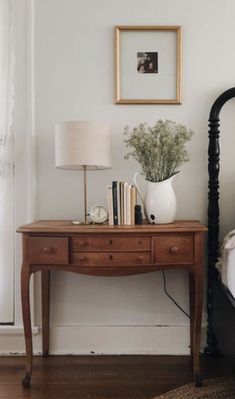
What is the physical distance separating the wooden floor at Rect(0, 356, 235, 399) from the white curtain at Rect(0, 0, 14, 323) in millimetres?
390

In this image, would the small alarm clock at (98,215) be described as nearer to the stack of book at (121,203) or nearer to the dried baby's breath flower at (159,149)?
the stack of book at (121,203)

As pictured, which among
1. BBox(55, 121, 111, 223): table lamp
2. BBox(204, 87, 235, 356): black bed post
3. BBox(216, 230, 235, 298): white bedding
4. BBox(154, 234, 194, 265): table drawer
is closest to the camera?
BBox(216, 230, 235, 298): white bedding

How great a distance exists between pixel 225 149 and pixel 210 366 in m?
1.23

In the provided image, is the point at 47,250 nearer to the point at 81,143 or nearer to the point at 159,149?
the point at 81,143

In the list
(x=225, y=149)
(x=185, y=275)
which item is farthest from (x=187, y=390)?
(x=225, y=149)

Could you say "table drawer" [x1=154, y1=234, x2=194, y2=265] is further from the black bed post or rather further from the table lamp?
the table lamp

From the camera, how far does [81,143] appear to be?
1.93m

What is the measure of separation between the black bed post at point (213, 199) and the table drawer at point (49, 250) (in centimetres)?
86

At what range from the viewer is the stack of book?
1.95 metres

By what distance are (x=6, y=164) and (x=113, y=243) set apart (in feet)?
2.89

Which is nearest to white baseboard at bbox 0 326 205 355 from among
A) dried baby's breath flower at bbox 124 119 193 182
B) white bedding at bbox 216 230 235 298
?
white bedding at bbox 216 230 235 298

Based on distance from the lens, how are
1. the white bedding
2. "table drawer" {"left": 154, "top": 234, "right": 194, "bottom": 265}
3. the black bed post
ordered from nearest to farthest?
the white bedding
"table drawer" {"left": 154, "top": 234, "right": 194, "bottom": 265}
the black bed post

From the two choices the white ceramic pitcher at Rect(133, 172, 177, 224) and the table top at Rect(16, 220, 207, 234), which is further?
the white ceramic pitcher at Rect(133, 172, 177, 224)

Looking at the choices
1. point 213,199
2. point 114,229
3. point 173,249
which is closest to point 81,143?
point 114,229
